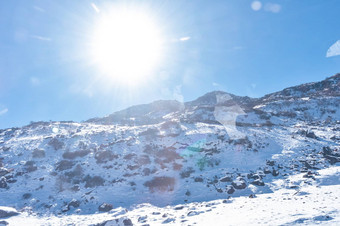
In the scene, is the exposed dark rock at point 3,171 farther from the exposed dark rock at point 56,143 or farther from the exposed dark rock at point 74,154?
the exposed dark rock at point 56,143

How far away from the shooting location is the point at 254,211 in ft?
37.8

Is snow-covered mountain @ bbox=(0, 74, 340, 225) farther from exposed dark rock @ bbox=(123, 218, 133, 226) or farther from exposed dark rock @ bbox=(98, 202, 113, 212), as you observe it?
exposed dark rock @ bbox=(123, 218, 133, 226)

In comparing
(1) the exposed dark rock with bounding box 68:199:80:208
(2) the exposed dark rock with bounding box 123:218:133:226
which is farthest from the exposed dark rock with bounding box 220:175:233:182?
(1) the exposed dark rock with bounding box 68:199:80:208

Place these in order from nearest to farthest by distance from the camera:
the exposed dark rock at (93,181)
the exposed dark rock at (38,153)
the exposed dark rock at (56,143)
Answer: the exposed dark rock at (93,181), the exposed dark rock at (38,153), the exposed dark rock at (56,143)

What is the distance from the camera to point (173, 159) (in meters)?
25.3

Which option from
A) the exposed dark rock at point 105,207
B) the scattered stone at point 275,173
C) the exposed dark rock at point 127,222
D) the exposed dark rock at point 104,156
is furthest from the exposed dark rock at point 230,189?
the exposed dark rock at point 104,156

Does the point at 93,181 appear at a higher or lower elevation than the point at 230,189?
higher

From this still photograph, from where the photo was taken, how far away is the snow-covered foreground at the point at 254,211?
9.70m

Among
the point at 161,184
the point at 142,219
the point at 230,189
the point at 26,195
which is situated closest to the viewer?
the point at 142,219

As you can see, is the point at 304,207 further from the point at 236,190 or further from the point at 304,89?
the point at 304,89

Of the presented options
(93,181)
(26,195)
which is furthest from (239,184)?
(26,195)

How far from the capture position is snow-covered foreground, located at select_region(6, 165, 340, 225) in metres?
9.70

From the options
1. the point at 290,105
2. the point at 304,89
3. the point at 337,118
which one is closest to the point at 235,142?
the point at 337,118

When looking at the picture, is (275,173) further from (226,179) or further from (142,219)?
(142,219)
